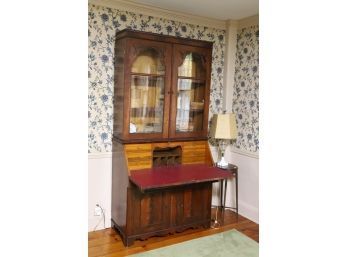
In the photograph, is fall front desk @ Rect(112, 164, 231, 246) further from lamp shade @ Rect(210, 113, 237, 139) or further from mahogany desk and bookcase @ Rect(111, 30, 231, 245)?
lamp shade @ Rect(210, 113, 237, 139)

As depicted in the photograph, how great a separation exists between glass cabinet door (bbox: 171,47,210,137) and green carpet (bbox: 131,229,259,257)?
1042mm

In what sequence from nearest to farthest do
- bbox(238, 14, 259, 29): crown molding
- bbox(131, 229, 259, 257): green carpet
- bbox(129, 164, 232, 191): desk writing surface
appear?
bbox(129, 164, 232, 191): desk writing surface, bbox(131, 229, 259, 257): green carpet, bbox(238, 14, 259, 29): crown molding

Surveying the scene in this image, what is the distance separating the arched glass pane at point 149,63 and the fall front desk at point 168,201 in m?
0.94

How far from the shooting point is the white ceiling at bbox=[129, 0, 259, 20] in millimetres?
2863

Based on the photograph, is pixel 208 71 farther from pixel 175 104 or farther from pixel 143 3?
pixel 143 3

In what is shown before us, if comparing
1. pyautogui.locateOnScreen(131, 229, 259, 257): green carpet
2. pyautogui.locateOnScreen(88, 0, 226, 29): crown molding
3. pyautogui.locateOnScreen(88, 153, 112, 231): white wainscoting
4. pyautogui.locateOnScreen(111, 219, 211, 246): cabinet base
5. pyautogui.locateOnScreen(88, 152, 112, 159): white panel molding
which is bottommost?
pyautogui.locateOnScreen(131, 229, 259, 257): green carpet

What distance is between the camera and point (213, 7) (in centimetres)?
302

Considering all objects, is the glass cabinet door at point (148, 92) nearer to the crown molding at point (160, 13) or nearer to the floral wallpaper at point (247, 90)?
the crown molding at point (160, 13)

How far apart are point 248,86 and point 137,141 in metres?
1.47

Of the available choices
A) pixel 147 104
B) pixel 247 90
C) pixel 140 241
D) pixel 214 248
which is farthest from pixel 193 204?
pixel 247 90

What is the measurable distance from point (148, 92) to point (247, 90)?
1.21 meters

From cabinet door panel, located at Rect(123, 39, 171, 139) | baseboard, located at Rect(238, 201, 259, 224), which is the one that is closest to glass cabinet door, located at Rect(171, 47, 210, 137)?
cabinet door panel, located at Rect(123, 39, 171, 139)

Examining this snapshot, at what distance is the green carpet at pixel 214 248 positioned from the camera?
2582mm
